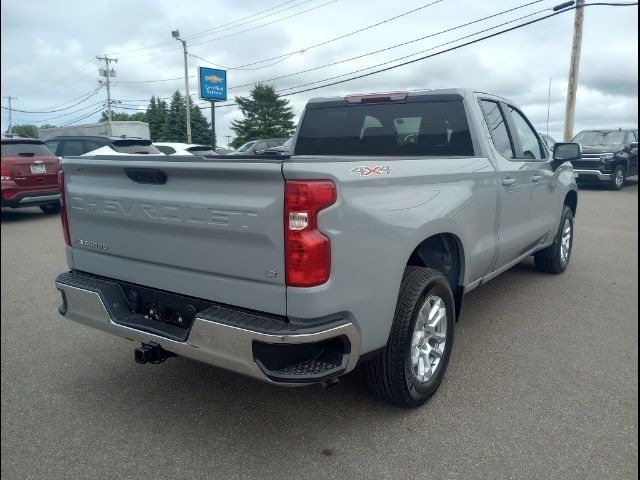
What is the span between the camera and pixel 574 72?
1947 cm

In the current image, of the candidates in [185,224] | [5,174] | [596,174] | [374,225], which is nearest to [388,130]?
[374,225]

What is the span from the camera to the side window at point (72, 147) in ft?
40.9

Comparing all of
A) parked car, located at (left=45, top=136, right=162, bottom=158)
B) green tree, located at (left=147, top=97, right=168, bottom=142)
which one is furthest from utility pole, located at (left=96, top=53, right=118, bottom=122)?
parked car, located at (left=45, top=136, right=162, bottom=158)

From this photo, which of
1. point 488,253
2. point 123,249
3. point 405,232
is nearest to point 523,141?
point 488,253

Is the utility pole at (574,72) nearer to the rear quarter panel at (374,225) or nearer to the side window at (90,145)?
the side window at (90,145)

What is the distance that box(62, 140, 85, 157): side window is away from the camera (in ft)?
40.9

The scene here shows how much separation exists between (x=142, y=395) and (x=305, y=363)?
1.32m

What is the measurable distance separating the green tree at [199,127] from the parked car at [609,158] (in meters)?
14.5

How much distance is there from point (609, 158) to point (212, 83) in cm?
2063

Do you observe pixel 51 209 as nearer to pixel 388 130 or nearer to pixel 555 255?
pixel 388 130

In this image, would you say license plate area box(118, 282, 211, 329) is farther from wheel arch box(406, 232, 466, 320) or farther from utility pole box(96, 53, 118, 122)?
utility pole box(96, 53, 118, 122)

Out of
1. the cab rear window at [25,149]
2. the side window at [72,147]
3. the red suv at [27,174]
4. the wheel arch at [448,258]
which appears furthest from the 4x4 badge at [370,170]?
the side window at [72,147]

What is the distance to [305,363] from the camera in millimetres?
2463

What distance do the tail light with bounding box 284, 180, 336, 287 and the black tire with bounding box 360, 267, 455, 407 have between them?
2.40ft
